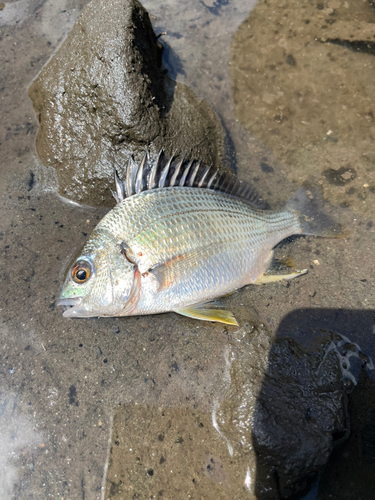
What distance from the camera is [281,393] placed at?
2.42m

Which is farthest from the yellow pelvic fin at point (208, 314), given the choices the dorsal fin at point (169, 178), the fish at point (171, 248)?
the dorsal fin at point (169, 178)

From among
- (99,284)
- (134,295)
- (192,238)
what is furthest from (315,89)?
(99,284)

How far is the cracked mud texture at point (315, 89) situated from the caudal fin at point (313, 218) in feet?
1.12

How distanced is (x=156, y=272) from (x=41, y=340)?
1200mm

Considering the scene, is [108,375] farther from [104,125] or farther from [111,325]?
[104,125]

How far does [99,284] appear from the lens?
96.4 inches

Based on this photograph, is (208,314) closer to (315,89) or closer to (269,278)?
(269,278)

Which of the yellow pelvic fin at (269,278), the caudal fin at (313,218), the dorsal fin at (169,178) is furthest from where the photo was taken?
the caudal fin at (313,218)

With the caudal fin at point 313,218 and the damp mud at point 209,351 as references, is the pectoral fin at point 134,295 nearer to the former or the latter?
the damp mud at point 209,351

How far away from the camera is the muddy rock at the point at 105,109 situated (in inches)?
118

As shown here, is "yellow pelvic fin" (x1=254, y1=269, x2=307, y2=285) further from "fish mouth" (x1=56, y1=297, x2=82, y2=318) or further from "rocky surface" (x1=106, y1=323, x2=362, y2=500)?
"fish mouth" (x1=56, y1=297, x2=82, y2=318)

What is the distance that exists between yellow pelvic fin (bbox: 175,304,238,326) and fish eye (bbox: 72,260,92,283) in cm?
81

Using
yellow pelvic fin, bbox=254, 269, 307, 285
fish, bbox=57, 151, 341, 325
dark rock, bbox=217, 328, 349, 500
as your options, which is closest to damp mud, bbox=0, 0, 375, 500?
dark rock, bbox=217, 328, 349, 500

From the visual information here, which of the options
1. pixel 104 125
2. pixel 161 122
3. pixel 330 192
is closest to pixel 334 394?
pixel 330 192
